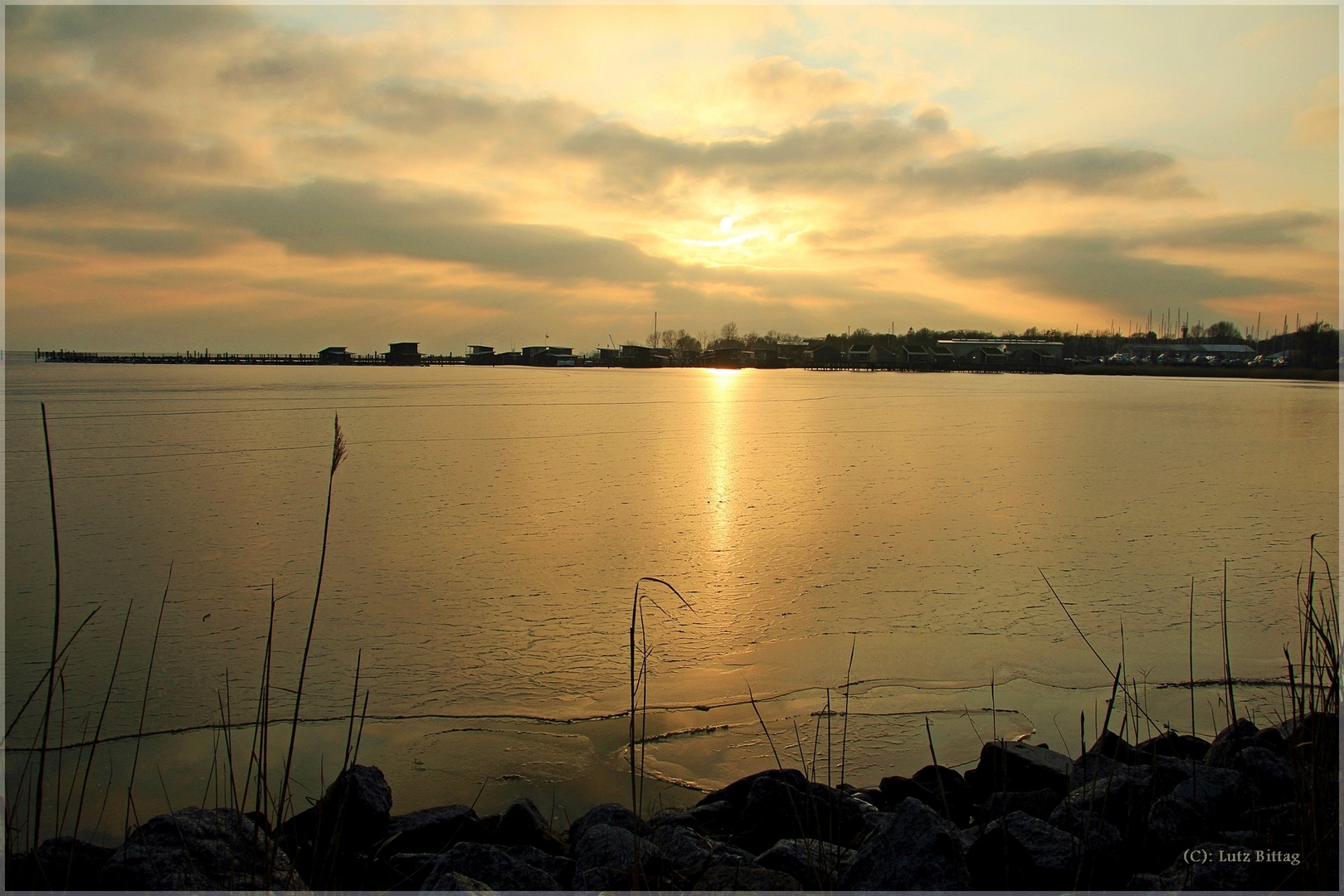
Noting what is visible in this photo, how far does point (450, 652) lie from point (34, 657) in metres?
2.52

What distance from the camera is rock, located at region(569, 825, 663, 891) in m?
3.00

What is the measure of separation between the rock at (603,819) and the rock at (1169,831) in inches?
78.3

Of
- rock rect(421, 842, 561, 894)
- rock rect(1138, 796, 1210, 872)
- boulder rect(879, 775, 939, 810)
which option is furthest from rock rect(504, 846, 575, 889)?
rock rect(1138, 796, 1210, 872)

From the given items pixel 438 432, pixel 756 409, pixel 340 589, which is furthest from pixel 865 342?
pixel 340 589

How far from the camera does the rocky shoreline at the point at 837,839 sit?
2.81 metres

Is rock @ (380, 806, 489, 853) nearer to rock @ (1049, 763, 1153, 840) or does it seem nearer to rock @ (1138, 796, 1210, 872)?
rock @ (1049, 763, 1153, 840)

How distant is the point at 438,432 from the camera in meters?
19.8

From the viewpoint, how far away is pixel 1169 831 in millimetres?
3328

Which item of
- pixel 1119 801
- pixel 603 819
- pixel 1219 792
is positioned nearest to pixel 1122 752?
pixel 1219 792

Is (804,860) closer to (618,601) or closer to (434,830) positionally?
(434,830)

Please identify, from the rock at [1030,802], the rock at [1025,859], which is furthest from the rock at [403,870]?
the rock at [1030,802]

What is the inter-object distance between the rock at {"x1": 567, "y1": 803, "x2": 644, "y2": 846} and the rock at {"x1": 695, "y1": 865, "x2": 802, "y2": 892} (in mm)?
677

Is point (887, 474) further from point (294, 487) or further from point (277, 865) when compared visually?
point (277, 865)

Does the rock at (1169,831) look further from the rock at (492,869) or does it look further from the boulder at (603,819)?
the rock at (492,869)
